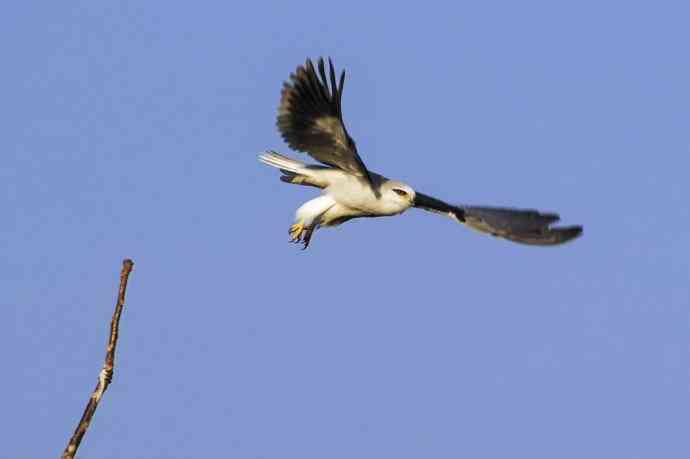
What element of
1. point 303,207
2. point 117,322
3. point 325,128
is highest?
point 325,128

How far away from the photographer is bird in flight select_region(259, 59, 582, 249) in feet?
33.0

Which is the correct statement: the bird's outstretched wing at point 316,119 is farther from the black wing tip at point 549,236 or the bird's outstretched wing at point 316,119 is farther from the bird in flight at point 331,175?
the black wing tip at point 549,236

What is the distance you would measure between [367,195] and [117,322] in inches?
277

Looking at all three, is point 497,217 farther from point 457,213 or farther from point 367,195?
point 367,195

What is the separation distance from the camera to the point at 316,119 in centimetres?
1017

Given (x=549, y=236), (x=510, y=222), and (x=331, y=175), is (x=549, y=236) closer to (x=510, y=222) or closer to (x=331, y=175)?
(x=510, y=222)

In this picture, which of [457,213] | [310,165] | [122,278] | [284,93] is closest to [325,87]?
[284,93]

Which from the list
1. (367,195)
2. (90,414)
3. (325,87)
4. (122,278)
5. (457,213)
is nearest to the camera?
(90,414)

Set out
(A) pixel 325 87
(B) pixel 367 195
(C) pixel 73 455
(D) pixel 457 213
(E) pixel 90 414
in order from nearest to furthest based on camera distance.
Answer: (C) pixel 73 455 < (E) pixel 90 414 < (A) pixel 325 87 < (B) pixel 367 195 < (D) pixel 457 213

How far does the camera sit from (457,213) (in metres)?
12.0

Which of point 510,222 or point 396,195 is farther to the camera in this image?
point 510,222

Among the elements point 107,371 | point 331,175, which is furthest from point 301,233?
point 107,371

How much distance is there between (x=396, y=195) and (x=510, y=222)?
74.2 inches

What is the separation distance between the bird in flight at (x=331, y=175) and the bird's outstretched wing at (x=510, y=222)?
0.03ft
